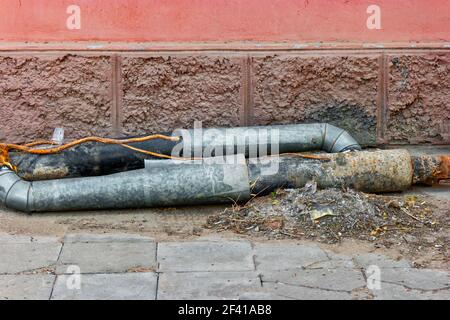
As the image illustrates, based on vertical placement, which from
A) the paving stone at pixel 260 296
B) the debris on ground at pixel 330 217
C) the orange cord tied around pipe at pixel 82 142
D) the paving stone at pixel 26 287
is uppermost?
the orange cord tied around pipe at pixel 82 142

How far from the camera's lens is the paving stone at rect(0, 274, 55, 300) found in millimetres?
4379

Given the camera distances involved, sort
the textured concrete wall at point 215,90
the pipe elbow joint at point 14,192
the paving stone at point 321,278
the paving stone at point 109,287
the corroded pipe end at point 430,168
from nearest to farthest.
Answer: the paving stone at point 109,287 < the paving stone at point 321,278 < the pipe elbow joint at point 14,192 < the corroded pipe end at point 430,168 < the textured concrete wall at point 215,90

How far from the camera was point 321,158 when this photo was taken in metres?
6.05

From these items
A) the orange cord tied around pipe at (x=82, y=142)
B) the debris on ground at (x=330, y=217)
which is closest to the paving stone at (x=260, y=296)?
the debris on ground at (x=330, y=217)

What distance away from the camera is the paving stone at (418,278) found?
15.0ft

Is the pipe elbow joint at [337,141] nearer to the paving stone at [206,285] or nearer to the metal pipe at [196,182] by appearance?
the metal pipe at [196,182]

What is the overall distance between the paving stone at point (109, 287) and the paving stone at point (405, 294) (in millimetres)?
1173

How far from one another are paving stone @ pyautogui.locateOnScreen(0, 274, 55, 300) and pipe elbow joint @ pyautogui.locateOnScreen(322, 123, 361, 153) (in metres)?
2.55

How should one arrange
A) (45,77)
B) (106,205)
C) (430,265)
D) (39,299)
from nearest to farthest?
1. (39,299)
2. (430,265)
3. (106,205)
4. (45,77)

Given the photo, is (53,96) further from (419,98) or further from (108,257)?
(419,98)

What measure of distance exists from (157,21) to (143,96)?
0.58m

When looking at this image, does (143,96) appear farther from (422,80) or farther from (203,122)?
(422,80)
